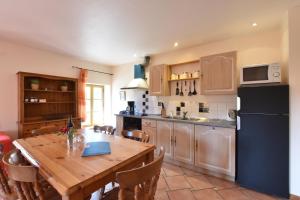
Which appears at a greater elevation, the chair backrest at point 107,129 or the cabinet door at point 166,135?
the chair backrest at point 107,129

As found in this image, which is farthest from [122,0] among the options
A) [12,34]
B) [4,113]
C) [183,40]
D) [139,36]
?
[4,113]

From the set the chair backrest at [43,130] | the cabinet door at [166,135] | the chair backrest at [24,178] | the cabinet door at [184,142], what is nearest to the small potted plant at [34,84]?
the chair backrest at [43,130]

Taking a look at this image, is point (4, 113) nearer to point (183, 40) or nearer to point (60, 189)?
point (60, 189)

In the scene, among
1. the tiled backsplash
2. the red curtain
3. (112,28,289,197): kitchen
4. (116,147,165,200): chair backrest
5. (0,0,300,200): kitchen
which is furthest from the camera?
the red curtain

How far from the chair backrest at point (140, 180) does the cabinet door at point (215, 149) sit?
5.18 ft

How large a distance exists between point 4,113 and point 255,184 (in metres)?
4.34

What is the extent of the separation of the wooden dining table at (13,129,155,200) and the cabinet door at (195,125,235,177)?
1311mm

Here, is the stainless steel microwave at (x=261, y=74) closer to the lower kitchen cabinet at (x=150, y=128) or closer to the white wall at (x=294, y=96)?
the white wall at (x=294, y=96)

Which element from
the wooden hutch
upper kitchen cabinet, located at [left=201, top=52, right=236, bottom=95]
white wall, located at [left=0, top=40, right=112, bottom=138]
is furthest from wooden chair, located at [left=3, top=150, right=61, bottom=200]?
upper kitchen cabinet, located at [left=201, top=52, right=236, bottom=95]

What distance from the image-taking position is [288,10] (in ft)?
6.57

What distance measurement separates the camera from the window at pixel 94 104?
15.4ft

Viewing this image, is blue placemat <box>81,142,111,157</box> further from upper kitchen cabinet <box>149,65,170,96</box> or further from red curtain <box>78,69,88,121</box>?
Result: red curtain <box>78,69,88,121</box>

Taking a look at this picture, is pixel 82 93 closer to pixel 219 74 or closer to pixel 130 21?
pixel 130 21

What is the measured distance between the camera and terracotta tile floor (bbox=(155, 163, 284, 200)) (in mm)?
2043
